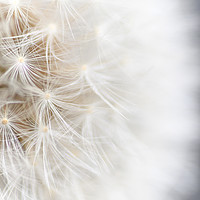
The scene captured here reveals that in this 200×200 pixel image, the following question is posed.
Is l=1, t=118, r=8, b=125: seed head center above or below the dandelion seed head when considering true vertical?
above

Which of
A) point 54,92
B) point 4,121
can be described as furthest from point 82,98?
point 4,121

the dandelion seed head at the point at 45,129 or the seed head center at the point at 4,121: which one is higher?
the seed head center at the point at 4,121

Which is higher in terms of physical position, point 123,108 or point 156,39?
point 156,39

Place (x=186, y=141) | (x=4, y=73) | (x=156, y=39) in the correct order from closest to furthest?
(x=4, y=73), (x=156, y=39), (x=186, y=141)

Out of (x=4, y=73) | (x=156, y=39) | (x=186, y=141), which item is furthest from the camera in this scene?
(x=186, y=141)

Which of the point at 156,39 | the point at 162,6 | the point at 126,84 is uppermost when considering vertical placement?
the point at 162,6

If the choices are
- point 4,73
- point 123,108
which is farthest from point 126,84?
point 4,73

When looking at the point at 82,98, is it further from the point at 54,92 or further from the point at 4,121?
the point at 4,121

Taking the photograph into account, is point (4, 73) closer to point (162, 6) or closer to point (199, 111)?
point (162, 6)
